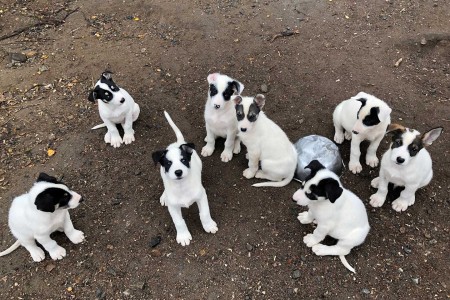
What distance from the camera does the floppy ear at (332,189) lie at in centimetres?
425

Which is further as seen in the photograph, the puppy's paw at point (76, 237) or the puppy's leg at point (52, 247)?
the puppy's paw at point (76, 237)

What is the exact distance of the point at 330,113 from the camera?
22.2 ft

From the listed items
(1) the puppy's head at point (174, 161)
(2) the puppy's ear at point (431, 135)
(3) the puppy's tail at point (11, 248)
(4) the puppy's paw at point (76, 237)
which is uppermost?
(2) the puppy's ear at point (431, 135)

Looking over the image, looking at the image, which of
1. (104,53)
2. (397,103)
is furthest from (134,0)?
(397,103)

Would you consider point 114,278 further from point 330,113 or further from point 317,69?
point 317,69

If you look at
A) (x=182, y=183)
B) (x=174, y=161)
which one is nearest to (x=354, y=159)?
(x=182, y=183)

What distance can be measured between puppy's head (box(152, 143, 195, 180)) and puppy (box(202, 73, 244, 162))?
3.65 feet

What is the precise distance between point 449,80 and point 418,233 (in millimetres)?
3253

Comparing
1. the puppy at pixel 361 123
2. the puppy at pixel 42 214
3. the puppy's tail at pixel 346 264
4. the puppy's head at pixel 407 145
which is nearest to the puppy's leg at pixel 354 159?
the puppy at pixel 361 123

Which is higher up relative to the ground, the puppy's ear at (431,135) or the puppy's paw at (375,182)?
the puppy's ear at (431,135)

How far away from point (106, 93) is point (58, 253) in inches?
84.1

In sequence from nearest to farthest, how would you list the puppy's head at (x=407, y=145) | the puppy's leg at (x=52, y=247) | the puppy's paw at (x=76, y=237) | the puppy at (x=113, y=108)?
the puppy's head at (x=407, y=145)
the puppy's leg at (x=52, y=247)
the puppy's paw at (x=76, y=237)
the puppy at (x=113, y=108)

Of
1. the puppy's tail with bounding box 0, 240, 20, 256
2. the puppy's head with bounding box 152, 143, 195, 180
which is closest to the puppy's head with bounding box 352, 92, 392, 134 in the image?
the puppy's head with bounding box 152, 143, 195, 180

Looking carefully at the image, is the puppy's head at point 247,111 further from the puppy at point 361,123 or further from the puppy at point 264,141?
the puppy at point 361,123
